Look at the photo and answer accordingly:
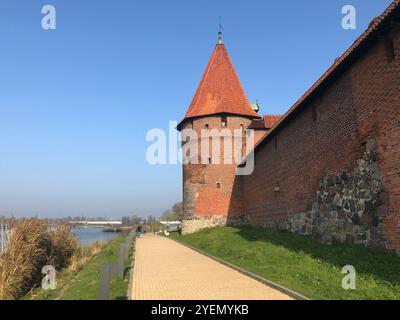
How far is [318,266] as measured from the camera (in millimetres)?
8883

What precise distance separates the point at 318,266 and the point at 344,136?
12.4 feet

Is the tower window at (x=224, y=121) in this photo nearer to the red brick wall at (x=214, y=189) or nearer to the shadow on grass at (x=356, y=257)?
the red brick wall at (x=214, y=189)

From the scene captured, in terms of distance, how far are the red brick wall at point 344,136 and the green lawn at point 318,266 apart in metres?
0.90

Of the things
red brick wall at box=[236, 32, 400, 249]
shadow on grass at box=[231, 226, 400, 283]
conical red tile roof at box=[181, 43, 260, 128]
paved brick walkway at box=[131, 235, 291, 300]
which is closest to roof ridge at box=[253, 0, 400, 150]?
red brick wall at box=[236, 32, 400, 249]

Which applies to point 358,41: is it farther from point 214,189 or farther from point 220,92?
point 220,92

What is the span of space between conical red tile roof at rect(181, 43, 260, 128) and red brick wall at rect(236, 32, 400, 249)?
27.5ft

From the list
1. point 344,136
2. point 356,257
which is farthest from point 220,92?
point 356,257

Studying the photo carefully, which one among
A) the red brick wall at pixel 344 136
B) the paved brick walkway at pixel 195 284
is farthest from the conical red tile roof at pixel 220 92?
the paved brick walkway at pixel 195 284

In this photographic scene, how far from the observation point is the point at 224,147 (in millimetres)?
25594

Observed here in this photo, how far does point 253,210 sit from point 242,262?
460 inches

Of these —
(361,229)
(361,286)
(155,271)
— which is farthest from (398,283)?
(155,271)

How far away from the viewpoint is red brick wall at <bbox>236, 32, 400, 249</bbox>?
27.5 ft

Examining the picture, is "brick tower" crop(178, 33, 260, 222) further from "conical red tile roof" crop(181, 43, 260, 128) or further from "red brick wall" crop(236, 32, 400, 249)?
Result: "red brick wall" crop(236, 32, 400, 249)
